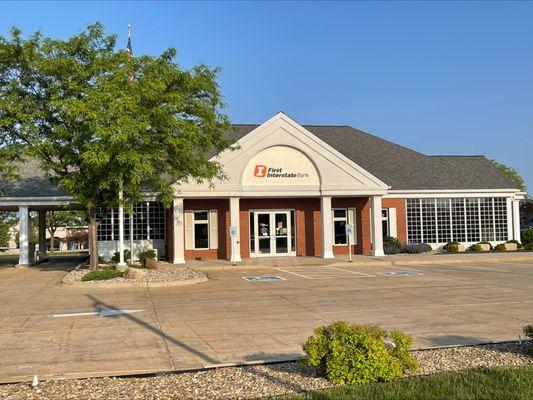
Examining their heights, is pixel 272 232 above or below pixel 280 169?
below

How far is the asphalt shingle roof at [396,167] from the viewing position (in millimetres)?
31312

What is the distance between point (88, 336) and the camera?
961cm

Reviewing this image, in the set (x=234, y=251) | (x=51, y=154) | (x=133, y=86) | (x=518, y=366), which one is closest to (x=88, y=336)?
(x=518, y=366)

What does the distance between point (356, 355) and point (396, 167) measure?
29805mm

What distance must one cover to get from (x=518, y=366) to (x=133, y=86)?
49.5 ft

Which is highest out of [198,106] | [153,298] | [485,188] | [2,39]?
[2,39]

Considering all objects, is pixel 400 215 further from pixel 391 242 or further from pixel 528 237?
pixel 528 237

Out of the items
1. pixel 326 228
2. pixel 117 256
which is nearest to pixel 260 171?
pixel 326 228

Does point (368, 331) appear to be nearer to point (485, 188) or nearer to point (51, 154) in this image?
point (51, 154)

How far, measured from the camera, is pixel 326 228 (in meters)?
27.3

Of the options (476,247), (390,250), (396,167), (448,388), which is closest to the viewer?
(448,388)

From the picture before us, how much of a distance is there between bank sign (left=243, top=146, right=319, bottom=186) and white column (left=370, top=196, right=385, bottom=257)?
3.35m

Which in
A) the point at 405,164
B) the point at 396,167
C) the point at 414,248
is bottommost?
the point at 414,248

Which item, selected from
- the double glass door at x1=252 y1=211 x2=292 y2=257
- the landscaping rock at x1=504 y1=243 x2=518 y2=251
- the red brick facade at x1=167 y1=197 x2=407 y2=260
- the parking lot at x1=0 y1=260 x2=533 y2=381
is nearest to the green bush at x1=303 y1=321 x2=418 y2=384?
the parking lot at x1=0 y1=260 x2=533 y2=381
